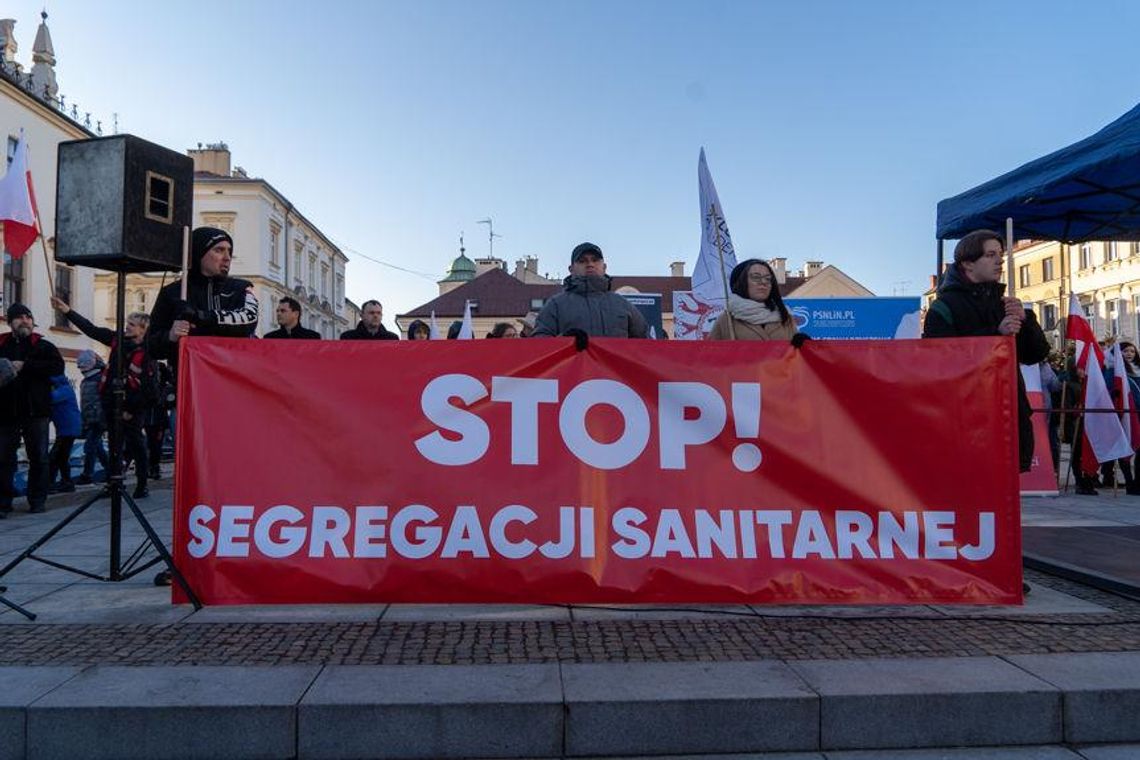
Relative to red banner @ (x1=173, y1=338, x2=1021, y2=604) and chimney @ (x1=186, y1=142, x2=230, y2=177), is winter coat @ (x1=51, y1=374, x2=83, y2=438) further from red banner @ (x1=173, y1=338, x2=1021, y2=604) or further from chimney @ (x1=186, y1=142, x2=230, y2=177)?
chimney @ (x1=186, y1=142, x2=230, y2=177)

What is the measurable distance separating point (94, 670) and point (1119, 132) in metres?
8.09

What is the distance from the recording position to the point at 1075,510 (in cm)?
819

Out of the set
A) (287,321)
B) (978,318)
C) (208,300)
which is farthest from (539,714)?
(287,321)

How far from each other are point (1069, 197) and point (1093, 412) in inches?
95.7

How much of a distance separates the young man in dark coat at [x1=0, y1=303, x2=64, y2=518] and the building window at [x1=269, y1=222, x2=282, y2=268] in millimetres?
48609

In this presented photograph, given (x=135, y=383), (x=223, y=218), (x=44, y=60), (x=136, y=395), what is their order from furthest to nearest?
(x=223, y=218) → (x=44, y=60) → (x=135, y=383) → (x=136, y=395)

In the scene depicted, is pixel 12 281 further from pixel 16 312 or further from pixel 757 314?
pixel 757 314

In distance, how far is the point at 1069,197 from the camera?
333 inches

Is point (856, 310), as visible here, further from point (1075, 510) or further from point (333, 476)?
point (333, 476)

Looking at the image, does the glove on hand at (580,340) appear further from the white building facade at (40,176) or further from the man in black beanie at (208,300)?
the white building facade at (40,176)

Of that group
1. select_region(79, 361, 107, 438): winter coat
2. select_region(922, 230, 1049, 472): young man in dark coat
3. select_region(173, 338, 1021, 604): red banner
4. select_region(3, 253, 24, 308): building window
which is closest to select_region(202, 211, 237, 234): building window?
select_region(3, 253, 24, 308): building window

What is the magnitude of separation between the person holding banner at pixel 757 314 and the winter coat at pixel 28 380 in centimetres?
627

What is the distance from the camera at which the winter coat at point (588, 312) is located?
226 inches

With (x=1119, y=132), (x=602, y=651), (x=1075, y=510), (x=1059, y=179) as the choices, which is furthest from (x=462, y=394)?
(x=1075, y=510)
